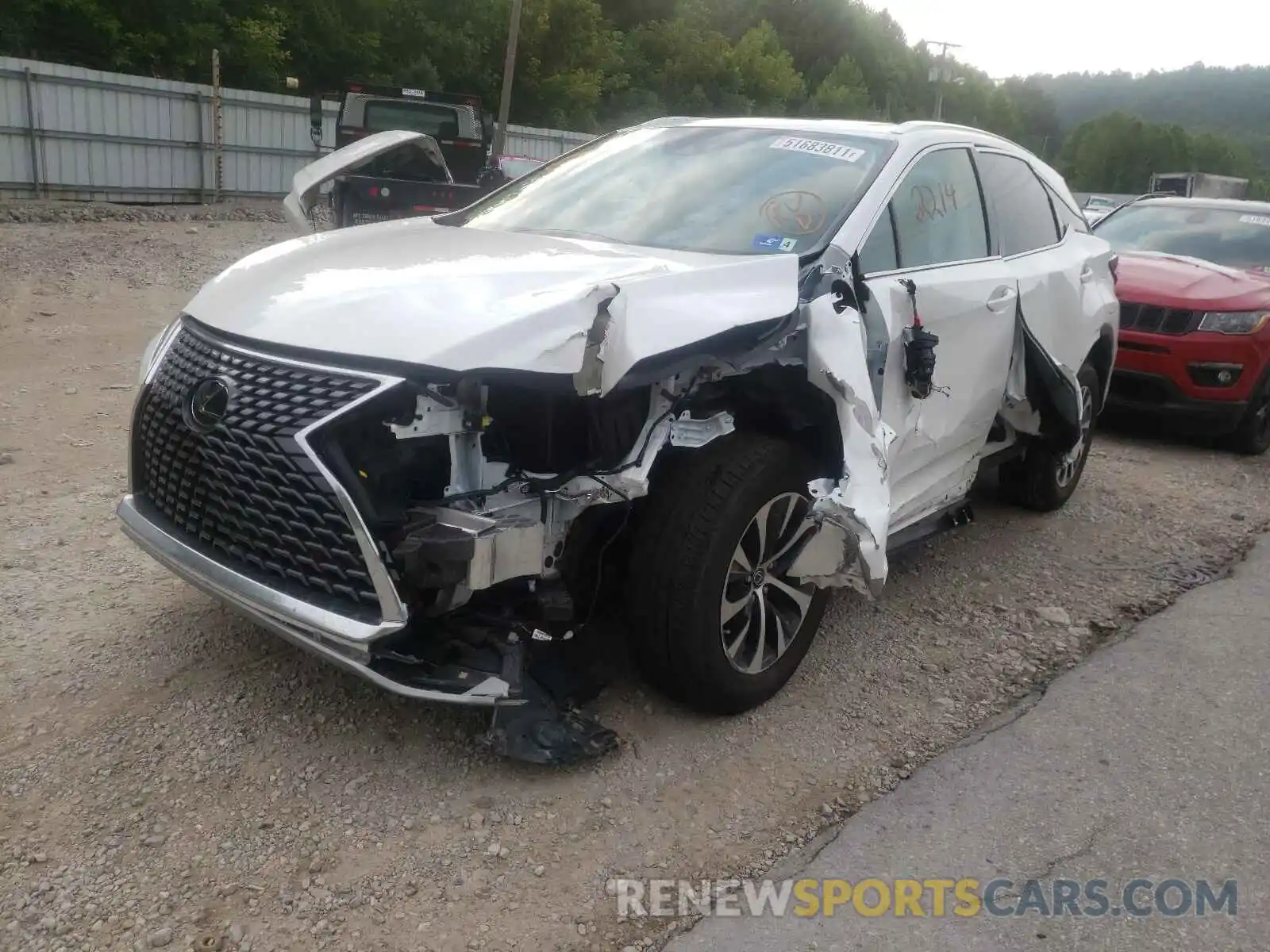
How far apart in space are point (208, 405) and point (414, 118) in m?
12.6

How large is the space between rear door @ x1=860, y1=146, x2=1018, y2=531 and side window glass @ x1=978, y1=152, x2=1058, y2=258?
179 millimetres

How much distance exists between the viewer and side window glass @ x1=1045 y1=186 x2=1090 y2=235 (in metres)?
5.35

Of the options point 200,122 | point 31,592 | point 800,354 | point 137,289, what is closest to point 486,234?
point 800,354

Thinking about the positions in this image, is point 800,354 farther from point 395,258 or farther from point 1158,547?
point 1158,547

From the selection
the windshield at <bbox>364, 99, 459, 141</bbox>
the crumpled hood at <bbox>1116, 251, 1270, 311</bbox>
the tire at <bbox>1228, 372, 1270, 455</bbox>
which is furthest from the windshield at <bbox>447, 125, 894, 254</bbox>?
the windshield at <bbox>364, 99, 459, 141</bbox>

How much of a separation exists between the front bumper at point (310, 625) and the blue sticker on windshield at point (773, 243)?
1.69 m

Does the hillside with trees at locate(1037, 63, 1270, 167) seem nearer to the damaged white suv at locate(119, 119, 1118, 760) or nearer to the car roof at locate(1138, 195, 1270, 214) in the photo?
the car roof at locate(1138, 195, 1270, 214)

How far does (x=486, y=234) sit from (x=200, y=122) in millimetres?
17939

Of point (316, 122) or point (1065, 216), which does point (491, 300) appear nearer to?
point (1065, 216)

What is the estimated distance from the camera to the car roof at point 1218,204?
8.66 metres

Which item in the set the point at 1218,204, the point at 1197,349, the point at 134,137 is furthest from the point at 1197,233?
the point at 134,137

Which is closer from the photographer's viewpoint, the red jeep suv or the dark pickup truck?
the red jeep suv

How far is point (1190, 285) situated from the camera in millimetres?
7375

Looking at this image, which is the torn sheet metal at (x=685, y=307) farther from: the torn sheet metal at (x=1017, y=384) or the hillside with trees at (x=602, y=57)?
the hillside with trees at (x=602, y=57)
